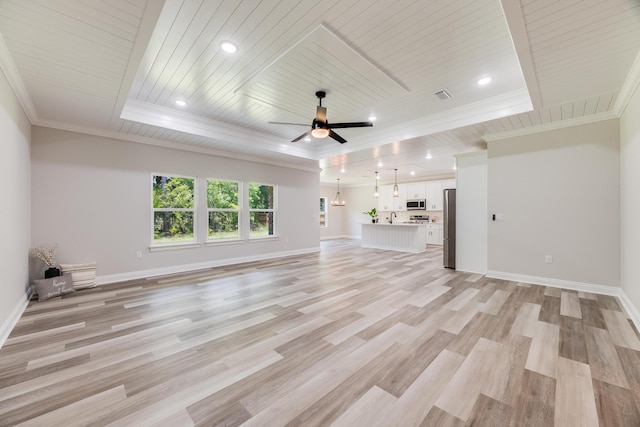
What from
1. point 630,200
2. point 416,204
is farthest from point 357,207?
point 630,200

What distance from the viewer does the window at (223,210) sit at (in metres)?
5.98

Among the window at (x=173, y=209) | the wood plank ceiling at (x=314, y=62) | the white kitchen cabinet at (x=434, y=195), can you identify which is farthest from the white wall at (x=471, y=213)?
the window at (x=173, y=209)

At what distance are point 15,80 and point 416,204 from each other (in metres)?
10.7

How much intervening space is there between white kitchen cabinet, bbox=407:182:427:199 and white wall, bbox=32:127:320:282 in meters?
7.51

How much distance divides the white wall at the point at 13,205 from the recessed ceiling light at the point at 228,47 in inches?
85.0

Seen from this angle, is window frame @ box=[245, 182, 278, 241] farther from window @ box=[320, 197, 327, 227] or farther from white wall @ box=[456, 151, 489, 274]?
window @ box=[320, 197, 327, 227]

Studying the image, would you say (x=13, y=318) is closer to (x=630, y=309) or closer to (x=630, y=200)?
(x=630, y=309)

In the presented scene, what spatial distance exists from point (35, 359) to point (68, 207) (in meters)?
3.02

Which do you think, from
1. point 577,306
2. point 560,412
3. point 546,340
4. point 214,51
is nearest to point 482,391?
point 560,412

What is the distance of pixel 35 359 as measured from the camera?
7.16 feet

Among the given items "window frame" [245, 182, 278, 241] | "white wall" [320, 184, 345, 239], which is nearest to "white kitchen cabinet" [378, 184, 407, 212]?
"white wall" [320, 184, 345, 239]

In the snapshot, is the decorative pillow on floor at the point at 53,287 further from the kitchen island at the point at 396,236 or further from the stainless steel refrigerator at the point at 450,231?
the kitchen island at the point at 396,236

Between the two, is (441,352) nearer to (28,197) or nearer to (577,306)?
(577,306)

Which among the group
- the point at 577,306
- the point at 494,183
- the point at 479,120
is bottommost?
the point at 577,306
